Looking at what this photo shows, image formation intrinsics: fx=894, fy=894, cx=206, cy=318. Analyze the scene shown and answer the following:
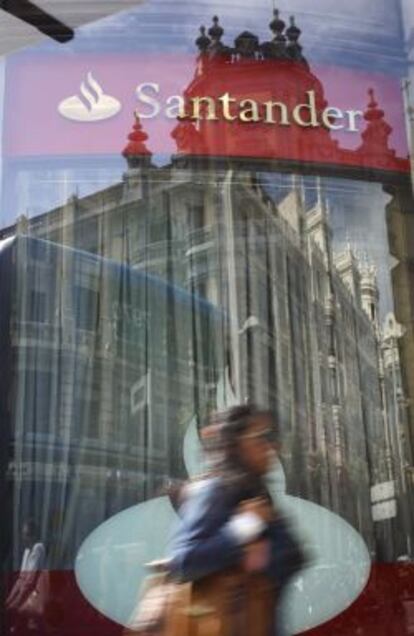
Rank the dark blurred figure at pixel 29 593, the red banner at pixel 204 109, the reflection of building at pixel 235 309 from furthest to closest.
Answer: the red banner at pixel 204 109 < the reflection of building at pixel 235 309 < the dark blurred figure at pixel 29 593

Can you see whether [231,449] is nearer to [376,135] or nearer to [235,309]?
[235,309]

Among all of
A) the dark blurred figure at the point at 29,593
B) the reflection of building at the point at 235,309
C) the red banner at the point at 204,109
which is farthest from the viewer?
the red banner at the point at 204,109

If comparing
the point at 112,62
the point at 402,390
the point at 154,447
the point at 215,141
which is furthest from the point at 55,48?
the point at 402,390

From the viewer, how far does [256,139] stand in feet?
16.0

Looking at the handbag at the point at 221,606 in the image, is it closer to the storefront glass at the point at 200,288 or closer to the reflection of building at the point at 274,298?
the storefront glass at the point at 200,288

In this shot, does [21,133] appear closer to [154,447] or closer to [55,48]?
[55,48]

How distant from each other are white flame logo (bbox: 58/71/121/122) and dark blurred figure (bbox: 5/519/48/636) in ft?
7.37

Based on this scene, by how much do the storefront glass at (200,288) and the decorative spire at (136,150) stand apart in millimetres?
12

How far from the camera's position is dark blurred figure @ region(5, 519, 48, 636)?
4.23 m

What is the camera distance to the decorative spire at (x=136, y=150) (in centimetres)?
484

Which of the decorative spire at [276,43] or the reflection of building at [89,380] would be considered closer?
the reflection of building at [89,380]

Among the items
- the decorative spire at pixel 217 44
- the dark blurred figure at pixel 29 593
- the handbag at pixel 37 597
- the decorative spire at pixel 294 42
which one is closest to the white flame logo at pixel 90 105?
the decorative spire at pixel 217 44

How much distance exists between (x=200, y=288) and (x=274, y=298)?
402 millimetres

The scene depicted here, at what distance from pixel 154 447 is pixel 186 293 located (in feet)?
2.71
